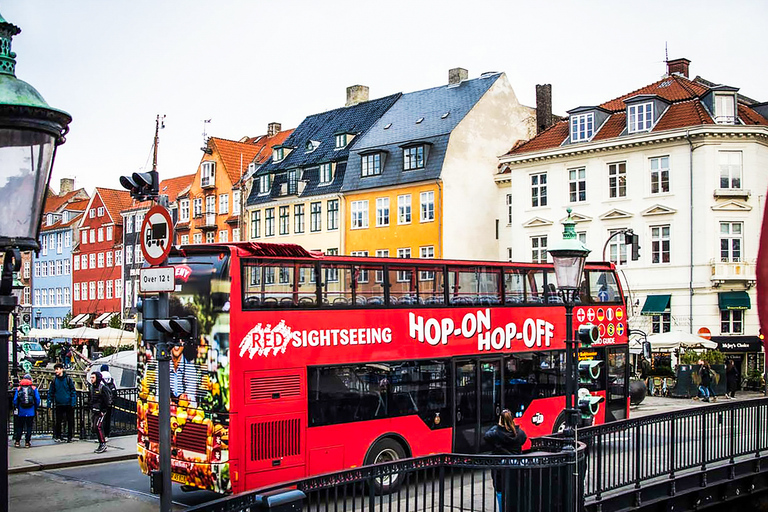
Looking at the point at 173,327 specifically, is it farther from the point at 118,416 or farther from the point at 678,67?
the point at 678,67

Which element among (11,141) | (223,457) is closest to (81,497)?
(223,457)

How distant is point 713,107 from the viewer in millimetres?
43594

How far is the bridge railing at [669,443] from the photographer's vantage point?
13312mm

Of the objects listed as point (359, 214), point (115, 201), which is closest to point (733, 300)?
point (359, 214)

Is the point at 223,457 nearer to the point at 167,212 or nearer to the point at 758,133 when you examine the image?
the point at 167,212

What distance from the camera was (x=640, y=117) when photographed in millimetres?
45625

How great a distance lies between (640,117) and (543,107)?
38.3 feet

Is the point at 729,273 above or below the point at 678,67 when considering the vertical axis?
below

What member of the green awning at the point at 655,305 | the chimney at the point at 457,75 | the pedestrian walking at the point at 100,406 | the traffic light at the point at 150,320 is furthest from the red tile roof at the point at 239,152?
the traffic light at the point at 150,320

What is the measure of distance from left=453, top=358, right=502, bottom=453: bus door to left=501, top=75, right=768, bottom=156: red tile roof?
29317 millimetres

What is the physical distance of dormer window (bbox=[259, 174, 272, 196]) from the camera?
2522 inches

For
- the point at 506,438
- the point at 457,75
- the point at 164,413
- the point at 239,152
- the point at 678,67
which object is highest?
the point at 457,75

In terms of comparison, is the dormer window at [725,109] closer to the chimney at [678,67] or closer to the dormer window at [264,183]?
the chimney at [678,67]

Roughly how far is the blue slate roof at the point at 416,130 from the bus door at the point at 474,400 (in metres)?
33.9
